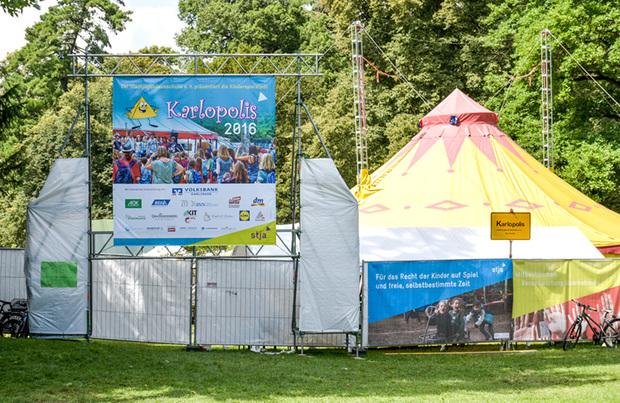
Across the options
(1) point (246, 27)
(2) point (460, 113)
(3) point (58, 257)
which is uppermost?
(1) point (246, 27)

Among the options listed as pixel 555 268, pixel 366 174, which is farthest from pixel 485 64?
pixel 555 268

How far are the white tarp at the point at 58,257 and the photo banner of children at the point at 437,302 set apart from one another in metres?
5.13

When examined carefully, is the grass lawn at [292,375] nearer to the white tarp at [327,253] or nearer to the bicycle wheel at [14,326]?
the white tarp at [327,253]

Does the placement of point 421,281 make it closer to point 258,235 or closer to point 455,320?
point 455,320

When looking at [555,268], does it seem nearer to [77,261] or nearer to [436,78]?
[77,261]

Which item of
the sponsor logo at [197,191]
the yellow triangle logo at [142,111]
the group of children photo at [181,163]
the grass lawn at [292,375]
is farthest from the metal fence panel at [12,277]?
the sponsor logo at [197,191]

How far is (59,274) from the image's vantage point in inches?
507

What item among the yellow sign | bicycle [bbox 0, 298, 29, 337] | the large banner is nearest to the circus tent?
the yellow sign

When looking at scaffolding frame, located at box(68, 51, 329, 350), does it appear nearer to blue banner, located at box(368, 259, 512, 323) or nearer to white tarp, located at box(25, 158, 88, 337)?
white tarp, located at box(25, 158, 88, 337)

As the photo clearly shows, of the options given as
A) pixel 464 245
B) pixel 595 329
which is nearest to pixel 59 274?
pixel 464 245

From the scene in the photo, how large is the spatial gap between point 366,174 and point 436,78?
13.9 metres

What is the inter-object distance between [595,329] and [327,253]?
531 cm

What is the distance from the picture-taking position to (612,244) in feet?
54.5

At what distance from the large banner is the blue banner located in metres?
2.09
